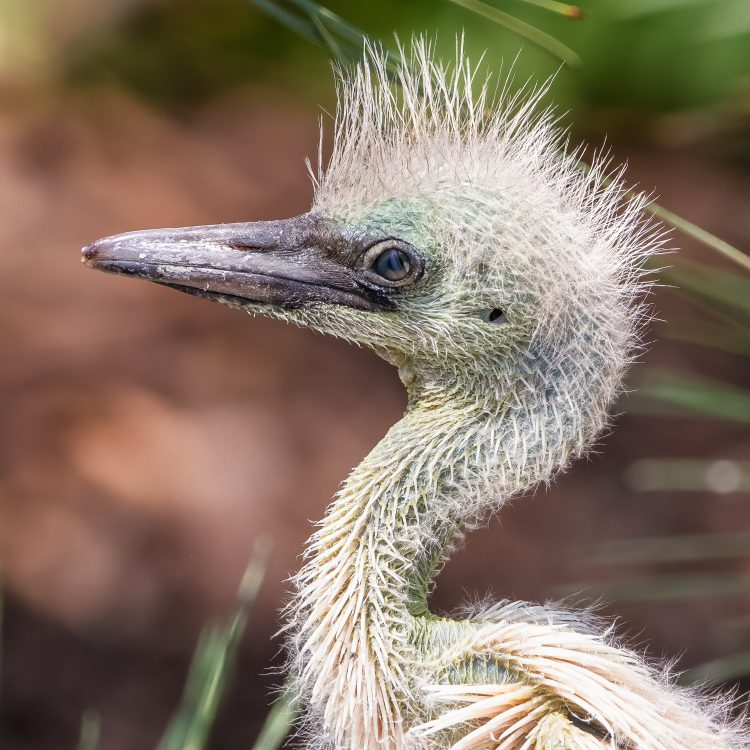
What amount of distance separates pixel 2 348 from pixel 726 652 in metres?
2.74

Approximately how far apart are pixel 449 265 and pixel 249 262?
0.93ft

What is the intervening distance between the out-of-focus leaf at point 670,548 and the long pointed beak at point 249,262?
65.0 inches

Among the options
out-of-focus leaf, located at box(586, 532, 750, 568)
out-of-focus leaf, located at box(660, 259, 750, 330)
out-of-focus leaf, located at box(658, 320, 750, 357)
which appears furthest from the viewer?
out-of-focus leaf, located at box(586, 532, 750, 568)

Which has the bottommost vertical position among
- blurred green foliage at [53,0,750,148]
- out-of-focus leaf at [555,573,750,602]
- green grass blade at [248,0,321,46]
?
out-of-focus leaf at [555,573,750,602]

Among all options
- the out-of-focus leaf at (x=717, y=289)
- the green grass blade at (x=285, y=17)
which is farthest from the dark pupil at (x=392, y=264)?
the out-of-focus leaf at (x=717, y=289)

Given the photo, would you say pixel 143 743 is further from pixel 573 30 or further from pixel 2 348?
pixel 573 30

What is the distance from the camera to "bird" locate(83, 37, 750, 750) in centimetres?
134

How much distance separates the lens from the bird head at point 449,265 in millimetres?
1367

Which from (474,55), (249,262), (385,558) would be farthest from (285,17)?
(474,55)

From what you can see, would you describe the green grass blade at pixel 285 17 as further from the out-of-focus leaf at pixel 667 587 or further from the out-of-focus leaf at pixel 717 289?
the out-of-focus leaf at pixel 667 587

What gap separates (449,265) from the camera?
54.3 inches

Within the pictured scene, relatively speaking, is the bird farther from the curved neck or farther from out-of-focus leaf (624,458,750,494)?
out-of-focus leaf (624,458,750,494)

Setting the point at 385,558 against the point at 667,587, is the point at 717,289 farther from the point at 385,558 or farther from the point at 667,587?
the point at 667,587

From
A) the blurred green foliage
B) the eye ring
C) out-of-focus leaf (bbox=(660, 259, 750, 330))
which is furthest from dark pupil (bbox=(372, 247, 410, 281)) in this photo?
the blurred green foliage
